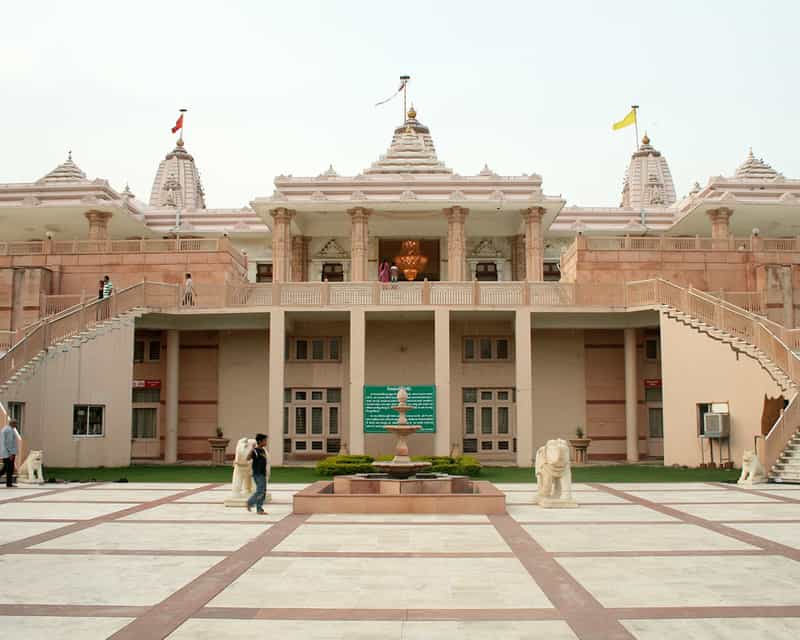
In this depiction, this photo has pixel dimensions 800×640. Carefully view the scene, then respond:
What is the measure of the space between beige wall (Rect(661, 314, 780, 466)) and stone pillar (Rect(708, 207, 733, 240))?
8.75 metres

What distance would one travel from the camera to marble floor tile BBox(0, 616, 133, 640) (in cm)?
716

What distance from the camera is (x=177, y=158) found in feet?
216

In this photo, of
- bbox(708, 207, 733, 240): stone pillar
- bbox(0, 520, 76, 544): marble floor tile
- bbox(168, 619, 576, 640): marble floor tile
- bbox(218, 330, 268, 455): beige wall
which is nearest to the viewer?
bbox(168, 619, 576, 640): marble floor tile

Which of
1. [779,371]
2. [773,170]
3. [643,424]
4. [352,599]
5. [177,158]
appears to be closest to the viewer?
[352,599]

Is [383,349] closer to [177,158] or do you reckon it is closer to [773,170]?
[773,170]

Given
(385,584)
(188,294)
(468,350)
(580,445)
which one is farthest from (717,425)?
(385,584)

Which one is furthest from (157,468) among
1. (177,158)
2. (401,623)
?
(177,158)

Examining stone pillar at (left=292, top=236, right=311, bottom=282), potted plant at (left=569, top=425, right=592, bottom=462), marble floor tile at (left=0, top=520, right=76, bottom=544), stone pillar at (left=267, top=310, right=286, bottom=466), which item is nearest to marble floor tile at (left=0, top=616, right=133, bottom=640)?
marble floor tile at (left=0, top=520, right=76, bottom=544)

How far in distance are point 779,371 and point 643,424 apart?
946 centimetres

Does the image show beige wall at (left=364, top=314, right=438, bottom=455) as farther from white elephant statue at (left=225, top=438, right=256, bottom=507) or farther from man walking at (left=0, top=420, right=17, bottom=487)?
white elephant statue at (left=225, top=438, right=256, bottom=507)

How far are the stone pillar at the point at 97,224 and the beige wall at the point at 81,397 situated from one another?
9.29 meters

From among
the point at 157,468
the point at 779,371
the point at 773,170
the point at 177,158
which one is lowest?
the point at 157,468

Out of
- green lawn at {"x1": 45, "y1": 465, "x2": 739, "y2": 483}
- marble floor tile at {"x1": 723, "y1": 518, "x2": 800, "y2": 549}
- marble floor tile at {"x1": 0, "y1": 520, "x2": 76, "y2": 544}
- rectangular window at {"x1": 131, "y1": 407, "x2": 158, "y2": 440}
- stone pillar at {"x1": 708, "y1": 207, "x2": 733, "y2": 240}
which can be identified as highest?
stone pillar at {"x1": 708, "y1": 207, "x2": 733, "y2": 240}

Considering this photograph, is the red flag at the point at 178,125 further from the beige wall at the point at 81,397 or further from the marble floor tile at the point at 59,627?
the marble floor tile at the point at 59,627
